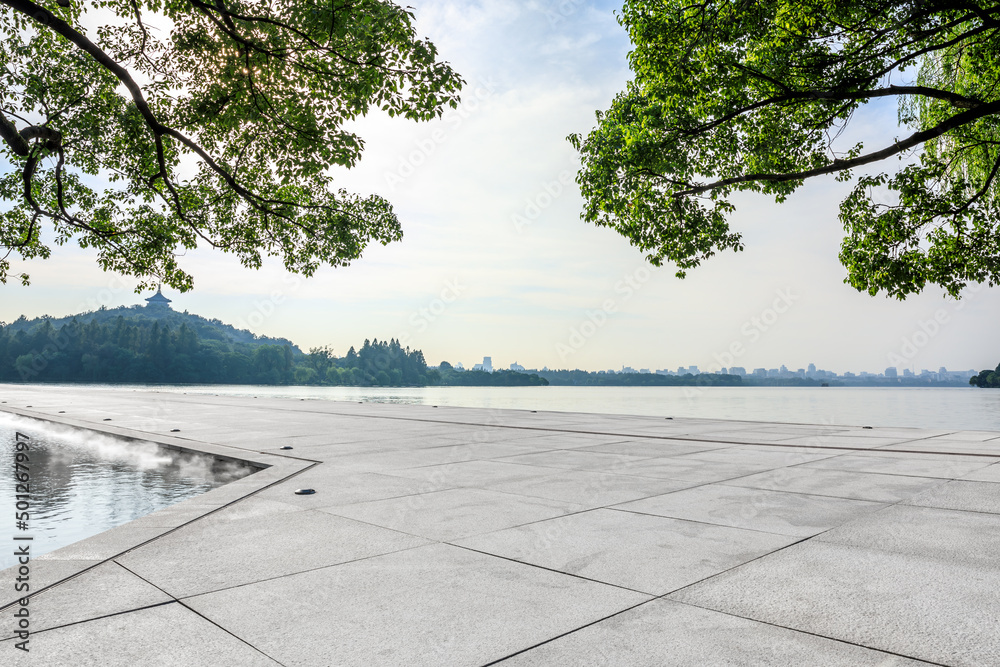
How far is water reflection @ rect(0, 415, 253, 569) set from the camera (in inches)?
240

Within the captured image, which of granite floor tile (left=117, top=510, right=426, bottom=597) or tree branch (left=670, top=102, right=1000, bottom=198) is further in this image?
tree branch (left=670, top=102, right=1000, bottom=198)

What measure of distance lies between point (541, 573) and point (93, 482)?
23.9 feet

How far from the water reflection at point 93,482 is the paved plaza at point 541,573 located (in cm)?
88

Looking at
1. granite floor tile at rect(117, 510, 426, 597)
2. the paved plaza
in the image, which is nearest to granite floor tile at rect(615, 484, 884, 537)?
the paved plaza

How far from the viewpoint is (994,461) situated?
30.2ft

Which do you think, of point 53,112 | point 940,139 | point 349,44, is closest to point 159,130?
point 53,112

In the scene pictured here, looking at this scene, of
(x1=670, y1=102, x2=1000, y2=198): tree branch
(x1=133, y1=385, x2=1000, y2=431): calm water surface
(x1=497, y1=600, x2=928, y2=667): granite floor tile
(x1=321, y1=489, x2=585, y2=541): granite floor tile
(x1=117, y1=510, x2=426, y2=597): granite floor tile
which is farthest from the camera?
(x1=133, y1=385, x2=1000, y2=431): calm water surface

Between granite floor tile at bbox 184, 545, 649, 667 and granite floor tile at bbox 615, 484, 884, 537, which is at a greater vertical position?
granite floor tile at bbox 615, 484, 884, 537

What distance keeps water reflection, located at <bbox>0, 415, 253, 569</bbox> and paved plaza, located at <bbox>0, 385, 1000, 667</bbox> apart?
0.88 metres

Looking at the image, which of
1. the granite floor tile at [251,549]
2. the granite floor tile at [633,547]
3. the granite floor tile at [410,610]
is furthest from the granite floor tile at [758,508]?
the granite floor tile at [251,549]

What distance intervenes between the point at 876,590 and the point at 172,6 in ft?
49.4

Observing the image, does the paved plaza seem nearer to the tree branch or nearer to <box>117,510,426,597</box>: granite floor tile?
<box>117,510,426,597</box>: granite floor tile

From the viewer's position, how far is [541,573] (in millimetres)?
4199

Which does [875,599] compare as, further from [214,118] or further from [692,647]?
[214,118]
